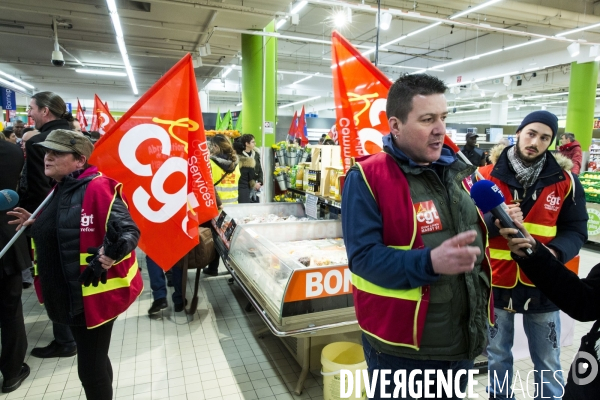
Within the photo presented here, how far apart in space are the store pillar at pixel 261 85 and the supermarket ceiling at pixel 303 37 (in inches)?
20.3

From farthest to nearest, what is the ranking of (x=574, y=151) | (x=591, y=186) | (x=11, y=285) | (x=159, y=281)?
(x=574, y=151) < (x=591, y=186) < (x=159, y=281) < (x=11, y=285)

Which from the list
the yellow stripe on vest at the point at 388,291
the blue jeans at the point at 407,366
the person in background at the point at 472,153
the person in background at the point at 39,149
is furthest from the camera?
the person in background at the point at 472,153

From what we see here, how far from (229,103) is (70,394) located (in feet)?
94.1

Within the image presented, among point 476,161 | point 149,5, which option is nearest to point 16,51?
point 149,5

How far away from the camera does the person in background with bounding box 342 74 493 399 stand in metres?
1.28

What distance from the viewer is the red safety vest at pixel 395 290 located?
1268mm

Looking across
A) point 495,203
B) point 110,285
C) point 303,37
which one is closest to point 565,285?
point 495,203

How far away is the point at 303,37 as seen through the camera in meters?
11.5

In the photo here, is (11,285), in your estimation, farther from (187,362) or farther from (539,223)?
(539,223)

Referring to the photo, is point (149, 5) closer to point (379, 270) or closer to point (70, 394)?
point (70, 394)

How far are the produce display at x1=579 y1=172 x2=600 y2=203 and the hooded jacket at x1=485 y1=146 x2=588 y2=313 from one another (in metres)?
5.38

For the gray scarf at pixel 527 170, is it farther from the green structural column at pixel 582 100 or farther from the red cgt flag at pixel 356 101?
the green structural column at pixel 582 100

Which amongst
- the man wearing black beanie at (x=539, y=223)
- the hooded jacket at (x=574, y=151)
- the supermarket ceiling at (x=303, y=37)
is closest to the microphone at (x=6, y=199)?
the man wearing black beanie at (x=539, y=223)

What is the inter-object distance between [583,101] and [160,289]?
13956 mm
